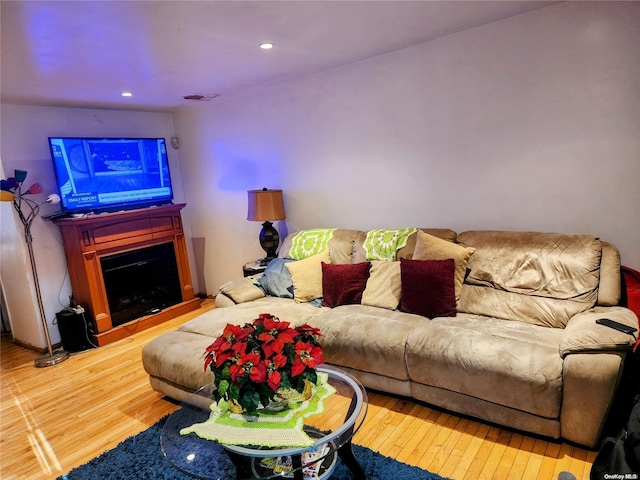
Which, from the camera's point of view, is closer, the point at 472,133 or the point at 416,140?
the point at 472,133

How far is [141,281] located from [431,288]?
3.39m

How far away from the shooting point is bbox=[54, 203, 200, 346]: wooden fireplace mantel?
13.3 ft

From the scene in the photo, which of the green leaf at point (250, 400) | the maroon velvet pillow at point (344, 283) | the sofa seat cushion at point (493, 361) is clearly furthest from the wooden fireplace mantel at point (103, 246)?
the sofa seat cushion at point (493, 361)

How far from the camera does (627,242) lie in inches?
104

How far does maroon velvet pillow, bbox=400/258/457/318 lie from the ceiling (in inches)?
64.6

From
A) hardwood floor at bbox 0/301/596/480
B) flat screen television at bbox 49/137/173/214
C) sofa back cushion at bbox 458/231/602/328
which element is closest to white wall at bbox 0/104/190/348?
flat screen television at bbox 49/137/173/214

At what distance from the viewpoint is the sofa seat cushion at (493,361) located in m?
2.06

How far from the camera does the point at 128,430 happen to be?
265 cm

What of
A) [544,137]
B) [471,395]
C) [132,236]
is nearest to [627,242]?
[544,137]

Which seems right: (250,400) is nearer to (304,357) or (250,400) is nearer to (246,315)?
(304,357)

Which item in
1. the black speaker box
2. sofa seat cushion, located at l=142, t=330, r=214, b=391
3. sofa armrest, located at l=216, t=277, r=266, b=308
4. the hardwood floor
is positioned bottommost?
the hardwood floor

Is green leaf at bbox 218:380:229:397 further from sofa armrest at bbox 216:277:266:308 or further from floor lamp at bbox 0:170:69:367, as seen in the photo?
floor lamp at bbox 0:170:69:367

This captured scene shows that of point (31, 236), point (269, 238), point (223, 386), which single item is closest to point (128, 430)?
point (223, 386)

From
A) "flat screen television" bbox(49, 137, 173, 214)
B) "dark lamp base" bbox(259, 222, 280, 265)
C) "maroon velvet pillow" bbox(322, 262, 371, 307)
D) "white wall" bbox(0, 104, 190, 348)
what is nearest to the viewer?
"maroon velvet pillow" bbox(322, 262, 371, 307)
